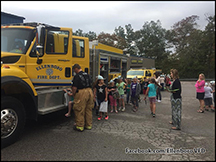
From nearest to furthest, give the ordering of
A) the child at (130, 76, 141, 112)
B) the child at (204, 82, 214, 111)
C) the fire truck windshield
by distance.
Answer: the fire truck windshield < the child at (204, 82, 214, 111) < the child at (130, 76, 141, 112)

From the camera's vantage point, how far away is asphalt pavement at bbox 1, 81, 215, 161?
3.26 metres

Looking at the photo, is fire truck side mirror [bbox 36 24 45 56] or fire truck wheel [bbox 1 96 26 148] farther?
fire truck side mirror [bbox 36 24 45 56]

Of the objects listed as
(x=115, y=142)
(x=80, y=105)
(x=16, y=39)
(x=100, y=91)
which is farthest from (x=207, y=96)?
(x=16, y=39)

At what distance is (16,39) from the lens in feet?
14.1

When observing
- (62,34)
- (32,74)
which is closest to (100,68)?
(62,34)

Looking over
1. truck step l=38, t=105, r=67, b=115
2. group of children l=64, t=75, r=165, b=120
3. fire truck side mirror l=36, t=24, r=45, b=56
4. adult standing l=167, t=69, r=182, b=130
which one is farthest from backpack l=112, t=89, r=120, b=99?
fire truck side mirror l=36, t=24, r=45, b=56

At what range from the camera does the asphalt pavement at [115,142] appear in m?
3.26

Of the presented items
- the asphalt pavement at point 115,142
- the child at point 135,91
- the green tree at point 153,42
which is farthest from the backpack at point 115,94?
the green tree at point 153,42

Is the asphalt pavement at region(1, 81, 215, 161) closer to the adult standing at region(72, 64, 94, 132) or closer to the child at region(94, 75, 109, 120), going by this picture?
the adult standing at region(72, 64, 94, 132)

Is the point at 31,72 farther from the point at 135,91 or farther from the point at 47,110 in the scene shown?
the point at 135,91

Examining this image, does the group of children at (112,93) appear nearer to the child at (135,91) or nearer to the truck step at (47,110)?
the child at (135,91)

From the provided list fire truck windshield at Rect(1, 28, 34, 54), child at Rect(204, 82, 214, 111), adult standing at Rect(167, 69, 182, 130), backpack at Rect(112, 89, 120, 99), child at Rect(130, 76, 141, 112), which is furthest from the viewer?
child at Rect(130, 76, 141, 112)

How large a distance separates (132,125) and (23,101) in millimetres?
3171

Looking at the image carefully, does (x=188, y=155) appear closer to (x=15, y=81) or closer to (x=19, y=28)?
(x=15, y=81)
